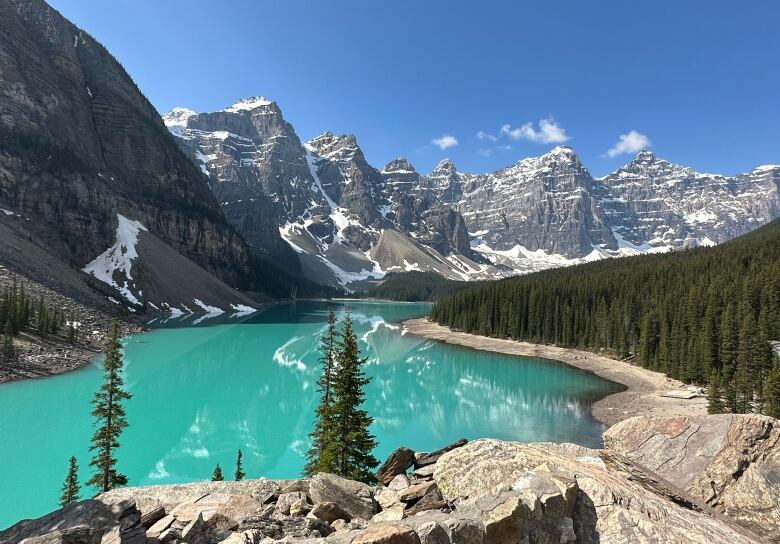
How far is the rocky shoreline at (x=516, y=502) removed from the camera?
6285 millimetres

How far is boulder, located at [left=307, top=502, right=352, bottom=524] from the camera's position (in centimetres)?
835

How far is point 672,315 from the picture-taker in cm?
6200

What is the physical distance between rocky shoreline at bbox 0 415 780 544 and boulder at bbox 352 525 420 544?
0.02 meters

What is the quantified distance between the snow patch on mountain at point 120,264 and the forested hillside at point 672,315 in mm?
92092

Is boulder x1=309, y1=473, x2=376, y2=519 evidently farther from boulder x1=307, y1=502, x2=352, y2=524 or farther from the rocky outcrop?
the rocky outcrop

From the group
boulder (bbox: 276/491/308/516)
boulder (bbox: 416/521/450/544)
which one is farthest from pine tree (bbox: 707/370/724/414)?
boulder (bbox: 416/521/450/544)

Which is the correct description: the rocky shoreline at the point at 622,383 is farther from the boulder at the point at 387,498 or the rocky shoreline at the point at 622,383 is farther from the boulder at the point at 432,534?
the boulder at the point at 432,534

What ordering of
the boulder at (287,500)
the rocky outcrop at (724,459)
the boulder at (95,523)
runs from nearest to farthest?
the boulder at (95,523), the rocky outcrop at (724,459), the boulder at (287,500)

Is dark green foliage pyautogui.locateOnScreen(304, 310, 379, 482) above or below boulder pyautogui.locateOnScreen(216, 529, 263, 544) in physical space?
below

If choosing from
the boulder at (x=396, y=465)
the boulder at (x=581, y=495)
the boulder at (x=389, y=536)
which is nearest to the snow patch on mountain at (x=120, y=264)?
the boulder at (x=396, y=465)

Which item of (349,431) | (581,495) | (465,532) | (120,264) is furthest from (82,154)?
(581,495)

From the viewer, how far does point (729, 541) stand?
6.72m

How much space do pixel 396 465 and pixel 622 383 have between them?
50542mm

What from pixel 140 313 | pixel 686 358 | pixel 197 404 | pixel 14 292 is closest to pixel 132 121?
pixel 140 313
